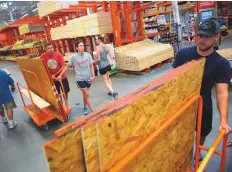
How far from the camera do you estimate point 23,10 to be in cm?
2441

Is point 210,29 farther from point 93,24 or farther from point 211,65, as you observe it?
point 93,24

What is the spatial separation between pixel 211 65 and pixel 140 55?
550 centimetres

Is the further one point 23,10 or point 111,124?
point 23,10

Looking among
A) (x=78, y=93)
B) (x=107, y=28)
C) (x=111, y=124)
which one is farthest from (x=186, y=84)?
(x=107, y=28)

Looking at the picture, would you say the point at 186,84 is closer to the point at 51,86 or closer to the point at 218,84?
the point at 218,84

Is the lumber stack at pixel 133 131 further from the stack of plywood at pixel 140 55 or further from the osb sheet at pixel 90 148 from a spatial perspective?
the stack of plywood at pixel 140 55

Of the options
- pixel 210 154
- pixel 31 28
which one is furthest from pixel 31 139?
pixel 31 28

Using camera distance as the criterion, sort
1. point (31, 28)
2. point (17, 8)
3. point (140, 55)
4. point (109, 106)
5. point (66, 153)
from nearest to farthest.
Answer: point (66, 153)
point (109, 106)
point (140, 55)
point (31, 28)
point (17, 8)

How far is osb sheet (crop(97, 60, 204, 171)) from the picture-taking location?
1087mm

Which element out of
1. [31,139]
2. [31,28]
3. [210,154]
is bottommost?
[31,139]

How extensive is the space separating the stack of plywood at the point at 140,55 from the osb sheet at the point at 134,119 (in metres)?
5.72

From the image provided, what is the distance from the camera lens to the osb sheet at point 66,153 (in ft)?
2.96

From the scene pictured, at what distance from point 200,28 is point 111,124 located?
1325 millimetres

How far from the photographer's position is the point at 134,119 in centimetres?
124
